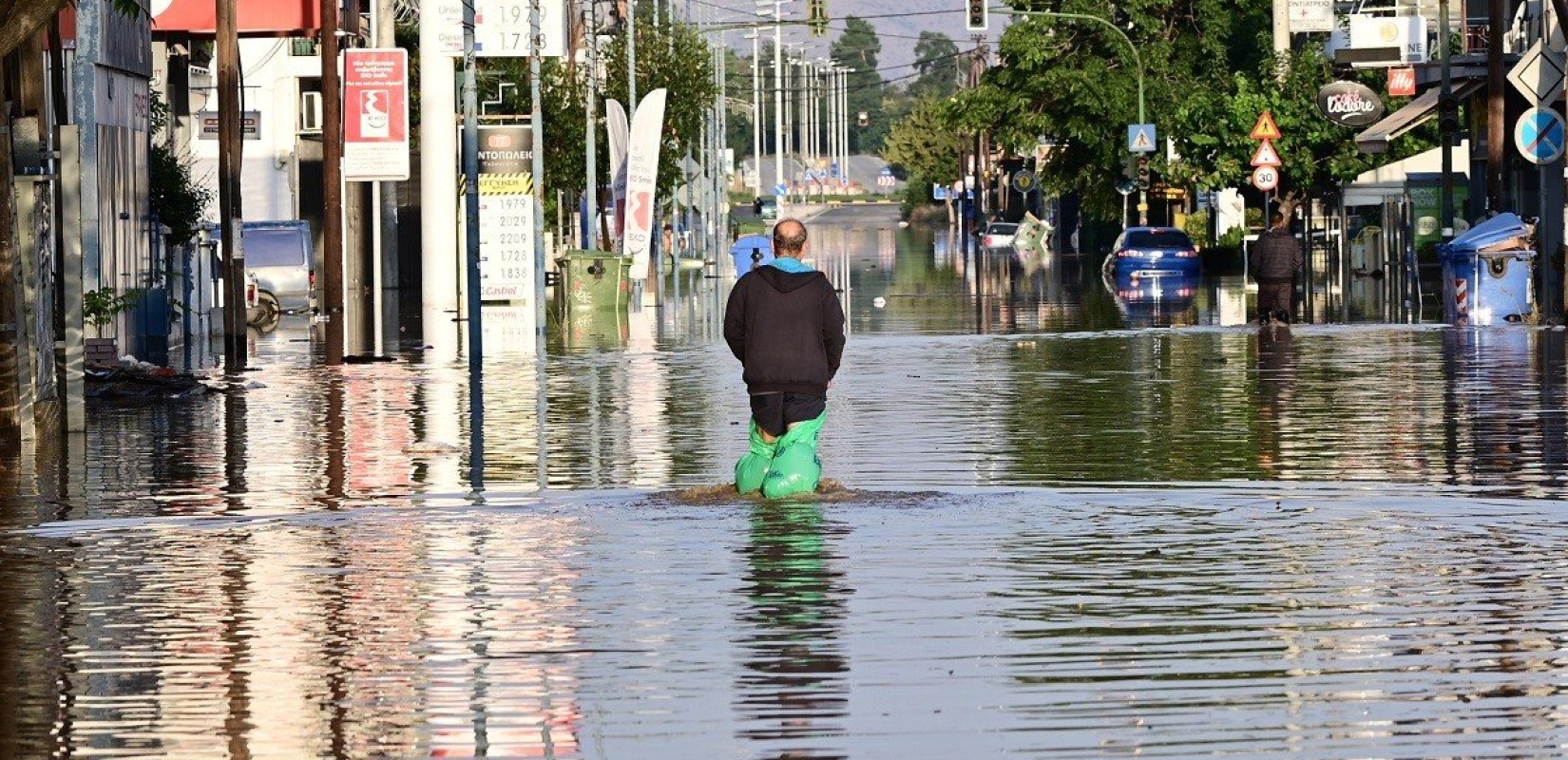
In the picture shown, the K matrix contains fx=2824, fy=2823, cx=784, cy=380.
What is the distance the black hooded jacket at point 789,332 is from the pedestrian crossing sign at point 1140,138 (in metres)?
63.2

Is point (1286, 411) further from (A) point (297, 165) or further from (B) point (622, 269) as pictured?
(A) point (297, 165)

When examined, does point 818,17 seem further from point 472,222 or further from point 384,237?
point 472,222

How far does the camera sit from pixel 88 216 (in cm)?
2886

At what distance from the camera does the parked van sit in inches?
1896

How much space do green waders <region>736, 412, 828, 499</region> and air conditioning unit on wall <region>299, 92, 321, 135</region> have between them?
169ft

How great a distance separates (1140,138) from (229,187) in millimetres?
48531

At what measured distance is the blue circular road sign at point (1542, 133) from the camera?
3372 centimetres

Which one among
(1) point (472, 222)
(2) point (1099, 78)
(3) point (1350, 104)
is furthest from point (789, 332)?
(2) point (1099, 78)

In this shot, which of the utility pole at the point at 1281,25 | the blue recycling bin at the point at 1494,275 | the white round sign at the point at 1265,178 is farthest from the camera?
the utility pole at the point at 1281,25

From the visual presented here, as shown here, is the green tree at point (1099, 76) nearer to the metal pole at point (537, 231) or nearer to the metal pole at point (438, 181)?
the metal pole at point (438, 181)

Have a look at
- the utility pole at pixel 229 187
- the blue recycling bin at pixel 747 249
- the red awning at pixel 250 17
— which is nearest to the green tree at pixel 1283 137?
the blue recycling bin at pixel 747 249

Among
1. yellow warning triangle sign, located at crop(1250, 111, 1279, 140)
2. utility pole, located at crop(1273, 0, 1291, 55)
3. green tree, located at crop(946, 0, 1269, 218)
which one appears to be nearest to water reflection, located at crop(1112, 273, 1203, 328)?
yellow warning triangle sign, located at crop(1250, 111, 1279, 140)

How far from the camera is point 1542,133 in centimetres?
3384

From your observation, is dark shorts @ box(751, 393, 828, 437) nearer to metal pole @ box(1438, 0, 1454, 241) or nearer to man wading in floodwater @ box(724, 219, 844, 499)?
man wading in floodwater @ box(724, 219, 844, 499)
